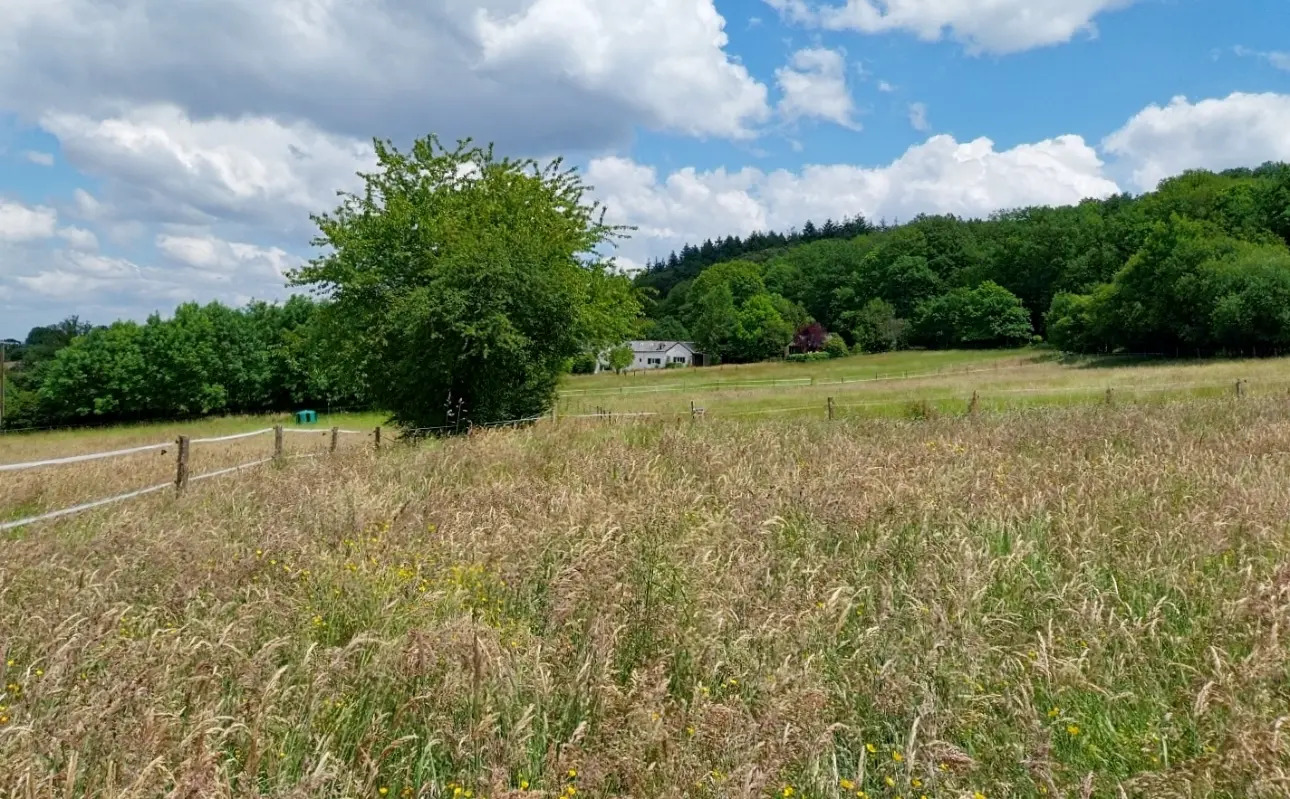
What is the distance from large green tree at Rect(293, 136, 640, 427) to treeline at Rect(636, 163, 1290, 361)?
5511 millimetres

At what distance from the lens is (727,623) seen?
424 centimetres

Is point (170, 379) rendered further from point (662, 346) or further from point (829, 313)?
point (829, 313)

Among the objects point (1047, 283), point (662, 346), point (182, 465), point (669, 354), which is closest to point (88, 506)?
point (182, 465)

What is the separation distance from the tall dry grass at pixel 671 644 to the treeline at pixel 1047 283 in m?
22.0

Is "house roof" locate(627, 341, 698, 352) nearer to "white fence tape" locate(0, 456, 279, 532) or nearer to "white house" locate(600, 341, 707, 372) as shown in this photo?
"white house" locate(600, 341, 707, 372)

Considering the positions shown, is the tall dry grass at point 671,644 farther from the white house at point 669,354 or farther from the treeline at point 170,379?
the white house at point 669,354

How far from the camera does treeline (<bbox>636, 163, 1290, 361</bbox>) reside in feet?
197

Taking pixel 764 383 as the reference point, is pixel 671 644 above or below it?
above

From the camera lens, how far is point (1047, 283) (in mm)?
101250

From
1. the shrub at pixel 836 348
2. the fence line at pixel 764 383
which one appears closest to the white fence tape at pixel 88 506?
the fence line at pixel 764 383

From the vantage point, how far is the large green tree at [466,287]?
64.2 ft

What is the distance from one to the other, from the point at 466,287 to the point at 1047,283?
325ft

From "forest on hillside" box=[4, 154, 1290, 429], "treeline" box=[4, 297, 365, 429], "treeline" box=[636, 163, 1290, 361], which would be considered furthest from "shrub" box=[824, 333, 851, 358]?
"treeline" box=[4, 297, 365, 429]

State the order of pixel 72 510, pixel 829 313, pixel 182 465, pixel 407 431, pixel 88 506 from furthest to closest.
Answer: pixel 829 313 → pixel 407 431 → pixel 182 465 → pixel 88 506 → pixel 72 510
